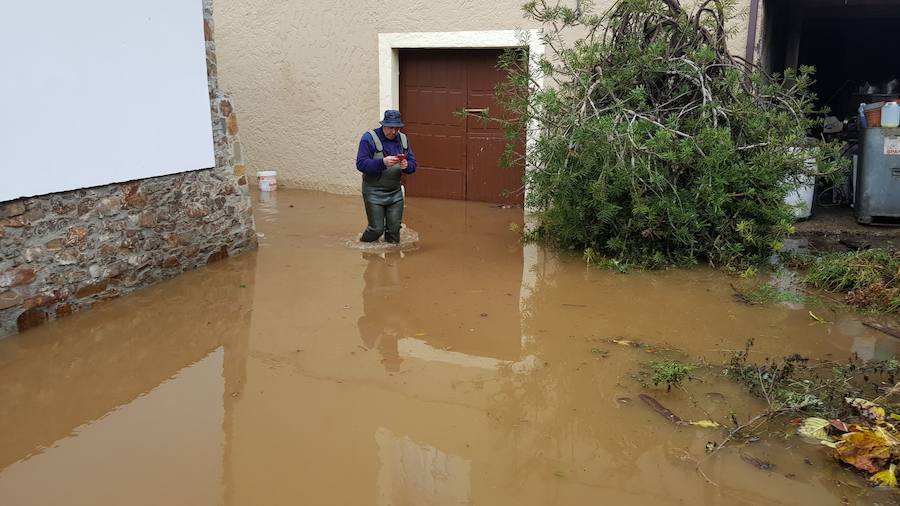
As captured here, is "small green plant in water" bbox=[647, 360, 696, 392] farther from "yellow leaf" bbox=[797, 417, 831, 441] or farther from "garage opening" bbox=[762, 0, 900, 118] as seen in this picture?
"garage opening" bbox=[762, 0, 900, 118]

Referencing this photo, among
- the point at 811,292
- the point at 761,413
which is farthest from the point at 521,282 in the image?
the point at 761,413

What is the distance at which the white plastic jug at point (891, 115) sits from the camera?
811 centimetres

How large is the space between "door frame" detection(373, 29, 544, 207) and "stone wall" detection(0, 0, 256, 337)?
11.8 ft

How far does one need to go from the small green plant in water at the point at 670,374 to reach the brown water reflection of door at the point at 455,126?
5950 mm

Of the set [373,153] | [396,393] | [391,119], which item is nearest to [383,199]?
[373,153]

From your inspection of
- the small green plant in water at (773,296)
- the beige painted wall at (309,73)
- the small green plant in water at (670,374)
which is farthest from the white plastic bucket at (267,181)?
the small green plant in water at (670,374)

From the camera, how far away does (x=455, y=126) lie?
10492 mm

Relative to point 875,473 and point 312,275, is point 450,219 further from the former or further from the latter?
point 875,473

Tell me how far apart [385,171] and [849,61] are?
31.6 ft

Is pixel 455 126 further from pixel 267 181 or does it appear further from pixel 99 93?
pixel 99 93

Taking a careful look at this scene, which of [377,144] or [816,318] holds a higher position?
[377,144]

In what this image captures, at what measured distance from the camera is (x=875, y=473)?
3.21 metres

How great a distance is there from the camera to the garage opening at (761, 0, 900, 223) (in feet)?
27.3

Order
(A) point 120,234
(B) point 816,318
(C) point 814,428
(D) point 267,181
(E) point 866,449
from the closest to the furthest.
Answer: (E) point 866,449 → (C) point 814,428 → (B) point 816,318 → (A) point 120,234 → (D) point 267,181
